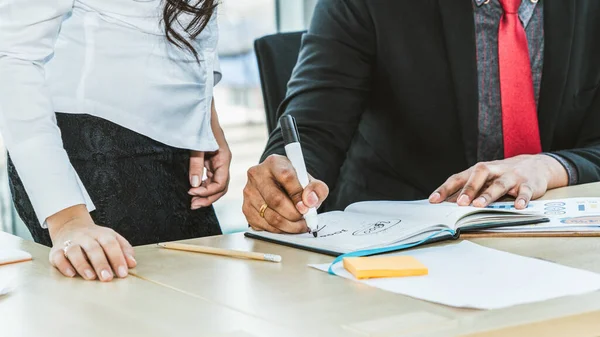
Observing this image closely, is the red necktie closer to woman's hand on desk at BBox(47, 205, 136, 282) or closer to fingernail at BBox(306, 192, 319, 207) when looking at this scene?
fingernail at BBox(306, 192, 319, 207)

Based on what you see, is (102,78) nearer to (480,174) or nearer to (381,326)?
(480,174)

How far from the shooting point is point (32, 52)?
3.94ft

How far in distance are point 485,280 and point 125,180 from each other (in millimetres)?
752

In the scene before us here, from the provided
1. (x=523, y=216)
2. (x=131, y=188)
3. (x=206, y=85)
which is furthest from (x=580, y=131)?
(x=131, y=188)

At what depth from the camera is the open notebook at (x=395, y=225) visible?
1.15m

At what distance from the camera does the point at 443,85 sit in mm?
1871

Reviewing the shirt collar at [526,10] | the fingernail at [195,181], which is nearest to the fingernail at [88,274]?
the fingernail at [195,181]

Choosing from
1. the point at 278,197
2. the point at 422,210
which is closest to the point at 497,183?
the point at 422,210

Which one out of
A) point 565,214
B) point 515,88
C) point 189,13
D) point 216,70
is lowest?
point 565,214

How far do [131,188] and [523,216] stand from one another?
2.26 feet

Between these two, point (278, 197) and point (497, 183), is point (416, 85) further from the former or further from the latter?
point (278, 197)

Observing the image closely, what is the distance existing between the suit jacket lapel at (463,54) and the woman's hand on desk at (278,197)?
616mm

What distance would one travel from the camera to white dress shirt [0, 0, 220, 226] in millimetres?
1190

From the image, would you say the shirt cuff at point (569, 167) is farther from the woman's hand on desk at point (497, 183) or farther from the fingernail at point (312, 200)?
the fingernail at point (312, 200)
